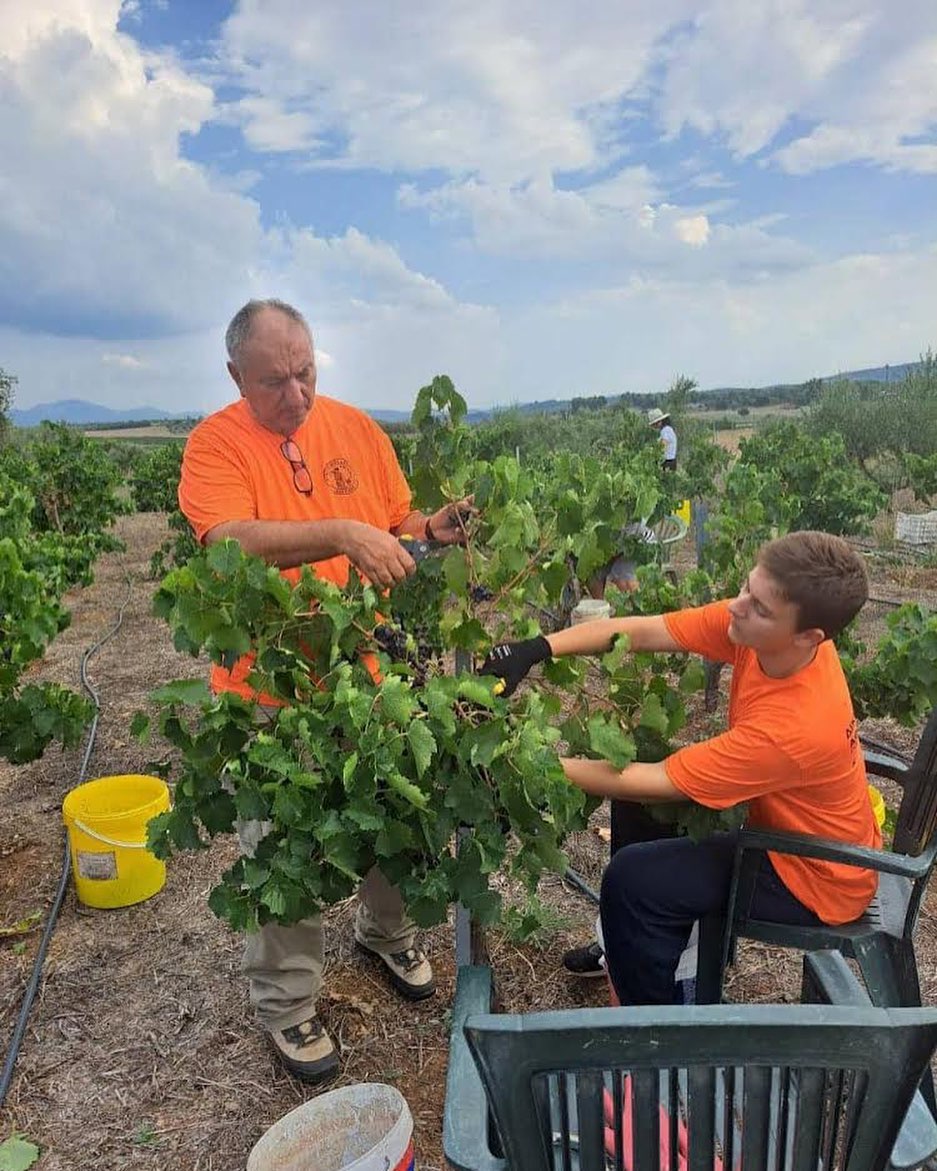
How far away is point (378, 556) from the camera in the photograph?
2.12m

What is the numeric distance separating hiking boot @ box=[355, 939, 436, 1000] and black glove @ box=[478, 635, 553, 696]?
4.15 feet

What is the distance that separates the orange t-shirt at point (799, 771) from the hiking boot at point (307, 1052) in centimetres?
142

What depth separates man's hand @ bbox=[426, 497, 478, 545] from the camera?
2244 millimetres

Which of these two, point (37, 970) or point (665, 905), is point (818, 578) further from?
point (37, 970)

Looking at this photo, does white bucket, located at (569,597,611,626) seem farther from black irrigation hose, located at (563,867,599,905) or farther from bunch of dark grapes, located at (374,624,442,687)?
bunch of dark grapes, located at (374,624,442,687)

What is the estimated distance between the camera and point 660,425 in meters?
15.7

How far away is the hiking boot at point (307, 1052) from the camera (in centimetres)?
266

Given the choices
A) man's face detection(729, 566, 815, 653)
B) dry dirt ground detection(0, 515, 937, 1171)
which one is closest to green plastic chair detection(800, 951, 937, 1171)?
man's face detection(729, 566, 815, 653)

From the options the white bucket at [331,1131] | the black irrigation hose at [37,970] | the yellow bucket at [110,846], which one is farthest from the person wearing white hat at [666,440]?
the white bucket at [331,1131]

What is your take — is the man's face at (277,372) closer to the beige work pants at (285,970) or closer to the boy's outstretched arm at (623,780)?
the boy's outstretched arm at (623,780)

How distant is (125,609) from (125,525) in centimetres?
989

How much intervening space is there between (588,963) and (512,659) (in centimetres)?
143

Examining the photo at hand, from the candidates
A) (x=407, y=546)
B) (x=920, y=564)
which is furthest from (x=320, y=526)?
(x=920, y=564)

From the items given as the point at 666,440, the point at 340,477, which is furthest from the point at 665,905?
the point at 666,440
